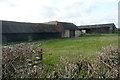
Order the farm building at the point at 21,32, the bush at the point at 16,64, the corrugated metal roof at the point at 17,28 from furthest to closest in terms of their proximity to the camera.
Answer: the corrugated metal roof at the point at 17,28
the farm building at the point at 21,32
the bush at the point at 16,64

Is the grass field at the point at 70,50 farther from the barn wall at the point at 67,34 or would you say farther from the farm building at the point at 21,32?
the barn wall at the point at 67,34

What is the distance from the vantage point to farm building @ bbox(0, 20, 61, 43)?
18497 millimetres

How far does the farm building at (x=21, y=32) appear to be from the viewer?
18.5 meters

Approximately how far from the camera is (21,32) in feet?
67.1

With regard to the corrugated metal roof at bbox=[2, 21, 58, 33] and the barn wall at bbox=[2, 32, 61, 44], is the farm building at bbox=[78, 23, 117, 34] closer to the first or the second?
the barn wall at bbox=[2, 32, 61, 44]

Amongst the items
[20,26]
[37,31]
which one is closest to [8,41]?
[20,26]

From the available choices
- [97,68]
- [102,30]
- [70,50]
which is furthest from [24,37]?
[102,30]

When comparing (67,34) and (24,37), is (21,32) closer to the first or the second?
(24,37)

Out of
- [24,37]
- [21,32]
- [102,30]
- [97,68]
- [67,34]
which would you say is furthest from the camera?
[102,30]

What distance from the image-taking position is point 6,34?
59.5 ft

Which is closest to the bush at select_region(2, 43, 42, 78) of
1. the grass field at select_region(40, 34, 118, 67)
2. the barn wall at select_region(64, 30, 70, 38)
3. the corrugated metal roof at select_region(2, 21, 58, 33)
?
the grass field at select_region(40, 34, 118, 67)

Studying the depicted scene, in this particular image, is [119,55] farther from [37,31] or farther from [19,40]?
[37,31]

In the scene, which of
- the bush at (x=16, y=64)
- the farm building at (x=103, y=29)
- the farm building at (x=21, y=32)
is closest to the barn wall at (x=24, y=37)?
the farm building at (x=21, y=32)

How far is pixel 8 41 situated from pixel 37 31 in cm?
677
